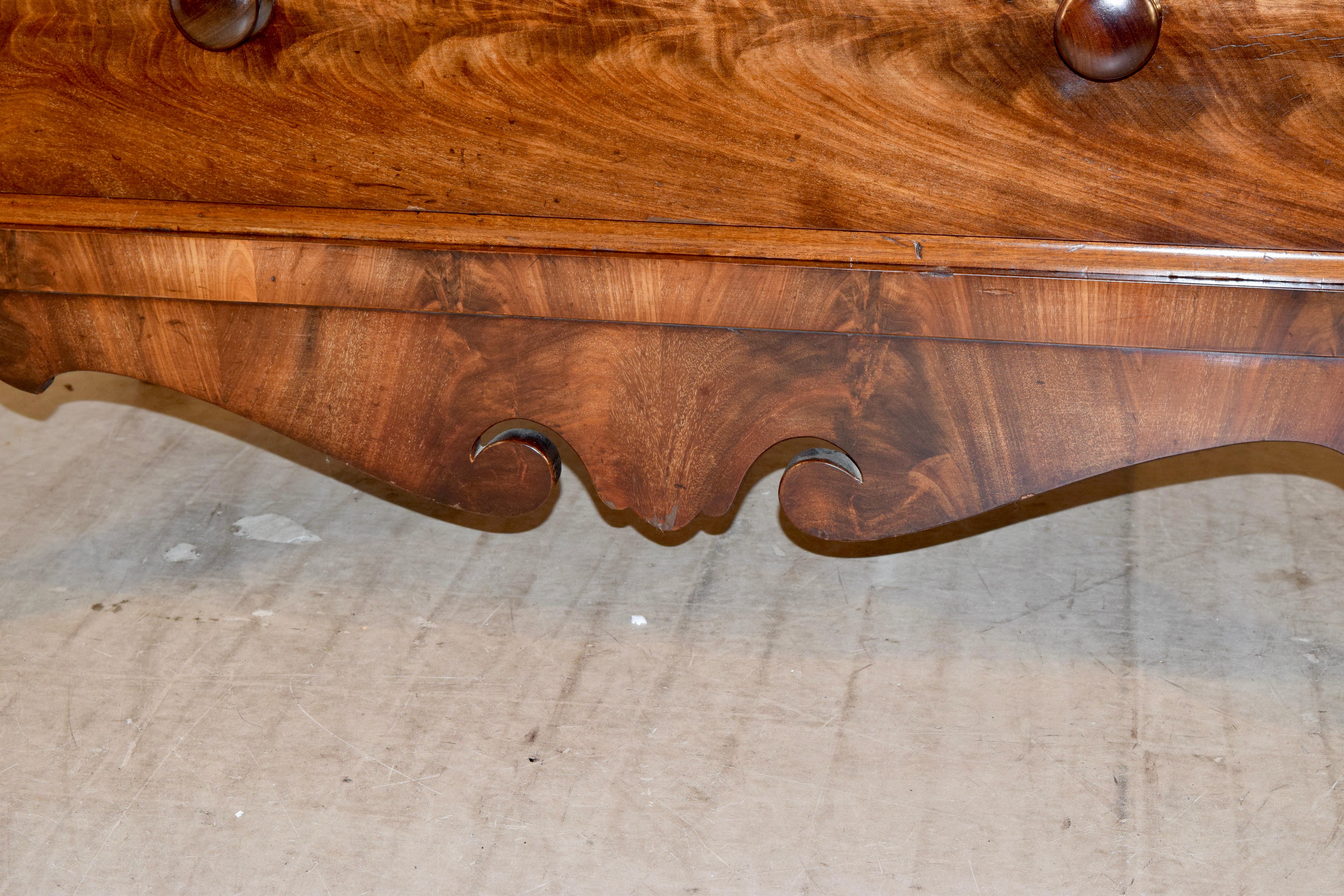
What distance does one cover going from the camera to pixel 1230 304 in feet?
2.24

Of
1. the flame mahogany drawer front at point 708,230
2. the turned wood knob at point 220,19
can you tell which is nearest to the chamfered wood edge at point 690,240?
the flame mahogany drawer front at point 708,230

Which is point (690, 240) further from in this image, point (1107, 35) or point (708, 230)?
point (1107, 35)

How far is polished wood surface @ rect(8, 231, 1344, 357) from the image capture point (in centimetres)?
69

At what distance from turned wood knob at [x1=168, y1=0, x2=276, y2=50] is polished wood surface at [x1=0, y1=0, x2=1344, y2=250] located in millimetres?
15

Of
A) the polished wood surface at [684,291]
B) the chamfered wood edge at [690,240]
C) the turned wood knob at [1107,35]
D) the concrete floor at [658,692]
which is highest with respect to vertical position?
the turned wood knob at [1107,35]

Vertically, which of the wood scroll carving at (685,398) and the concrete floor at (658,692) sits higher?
the wood scroll carving at (685,398)

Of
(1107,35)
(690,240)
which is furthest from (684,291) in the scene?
(1107,35)

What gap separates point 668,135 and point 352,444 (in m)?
0.31

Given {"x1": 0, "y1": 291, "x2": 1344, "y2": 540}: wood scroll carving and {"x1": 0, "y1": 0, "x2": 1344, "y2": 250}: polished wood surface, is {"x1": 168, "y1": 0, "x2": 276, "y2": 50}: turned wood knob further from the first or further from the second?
{"x1": 0, "y1": 291, "x2": 1344, "y2": 540}: wood scroll carving

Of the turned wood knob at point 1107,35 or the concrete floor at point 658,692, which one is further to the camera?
the concrete floor at point 658,692

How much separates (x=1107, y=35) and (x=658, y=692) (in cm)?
51

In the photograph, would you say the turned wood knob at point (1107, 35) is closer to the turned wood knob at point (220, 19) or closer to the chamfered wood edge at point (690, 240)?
the chamfered wood edge at point (690, 240)

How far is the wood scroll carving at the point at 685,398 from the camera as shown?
729 millimetres

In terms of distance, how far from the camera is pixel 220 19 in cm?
67
